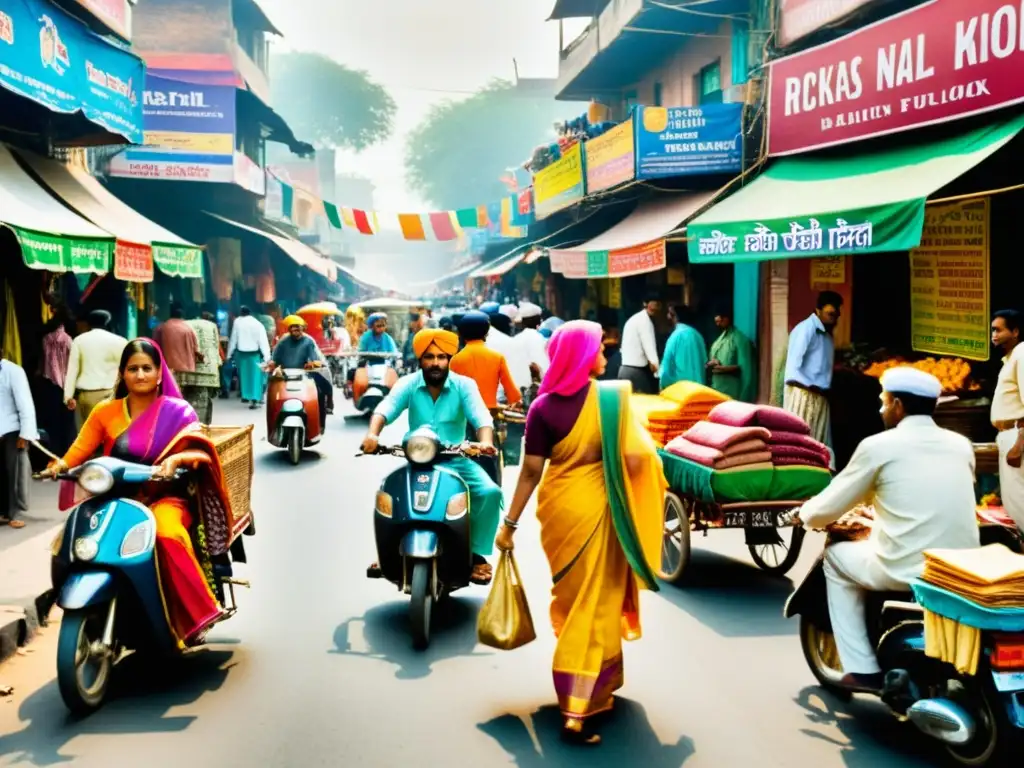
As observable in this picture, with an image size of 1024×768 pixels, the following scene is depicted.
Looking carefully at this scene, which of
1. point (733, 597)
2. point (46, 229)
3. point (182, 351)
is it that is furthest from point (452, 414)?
point (182, 351)

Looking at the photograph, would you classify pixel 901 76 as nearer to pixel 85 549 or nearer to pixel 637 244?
pixel 637 244

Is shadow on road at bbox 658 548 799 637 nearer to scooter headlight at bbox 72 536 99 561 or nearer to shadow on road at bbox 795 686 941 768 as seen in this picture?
shadow on road at bbox 795 686 941 768

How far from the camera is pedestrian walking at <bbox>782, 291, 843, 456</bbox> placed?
10391 mm

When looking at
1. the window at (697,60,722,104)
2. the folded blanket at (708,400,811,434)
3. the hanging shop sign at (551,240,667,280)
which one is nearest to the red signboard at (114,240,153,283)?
the hanging shop sign at (551,240,667,280)

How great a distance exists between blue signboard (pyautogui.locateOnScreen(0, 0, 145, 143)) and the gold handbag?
8.33 m

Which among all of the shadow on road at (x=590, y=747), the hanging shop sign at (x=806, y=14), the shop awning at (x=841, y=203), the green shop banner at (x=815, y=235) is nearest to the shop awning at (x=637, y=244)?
the shop awning at (x=841, y=203)

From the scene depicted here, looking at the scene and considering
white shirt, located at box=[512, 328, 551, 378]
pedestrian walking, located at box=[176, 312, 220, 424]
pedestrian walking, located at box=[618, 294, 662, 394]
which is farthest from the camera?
pedestrian walking, located at box=[176, 312, 220, 424]

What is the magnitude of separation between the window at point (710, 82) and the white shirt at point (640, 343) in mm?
6768

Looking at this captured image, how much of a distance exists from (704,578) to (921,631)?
3.23 m

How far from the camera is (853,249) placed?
9.22m

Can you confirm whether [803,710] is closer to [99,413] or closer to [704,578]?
[704,578]

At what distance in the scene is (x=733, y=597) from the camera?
7086 mm

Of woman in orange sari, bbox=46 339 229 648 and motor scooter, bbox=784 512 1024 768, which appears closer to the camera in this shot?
motor scooter, bbox=784 512 1024 768

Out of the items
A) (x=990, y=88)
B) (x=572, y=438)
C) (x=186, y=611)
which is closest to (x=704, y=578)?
(x=572, y=438)
